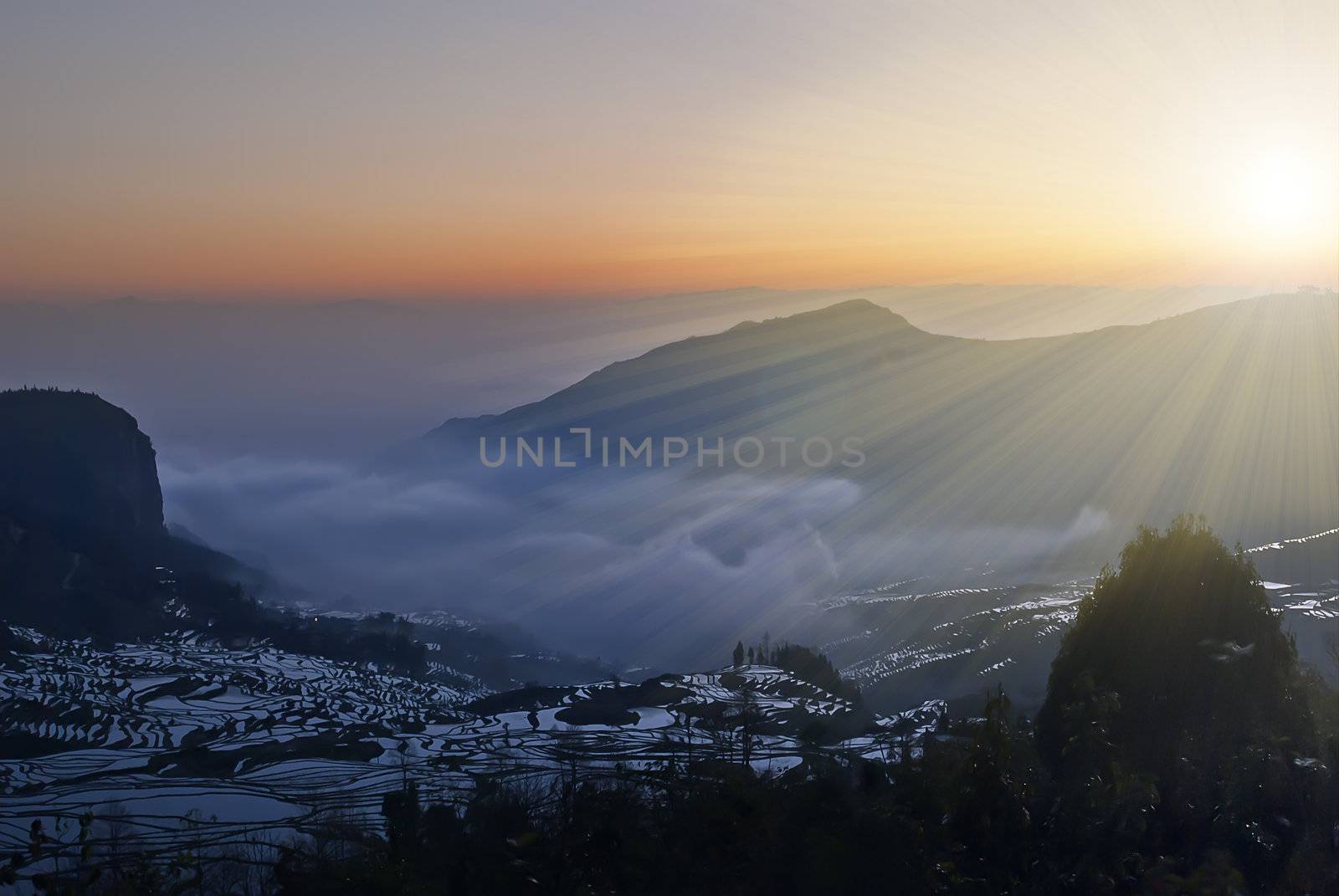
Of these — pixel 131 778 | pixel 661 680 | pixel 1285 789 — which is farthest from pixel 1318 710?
pixel 661 680

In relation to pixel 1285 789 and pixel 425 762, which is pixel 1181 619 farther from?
pixel 425 762

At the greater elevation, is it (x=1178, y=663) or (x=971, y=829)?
(x=971, y=829)

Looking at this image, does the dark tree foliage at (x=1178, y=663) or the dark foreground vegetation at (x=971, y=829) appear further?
the dark tree foliage at (x=1178, y=663)

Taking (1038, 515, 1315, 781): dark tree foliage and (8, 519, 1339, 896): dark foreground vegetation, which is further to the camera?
(1038, 515, 1315, 781): dark tree foliage

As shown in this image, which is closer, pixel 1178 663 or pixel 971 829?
pixel 971 829

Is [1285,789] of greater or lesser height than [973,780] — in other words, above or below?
below

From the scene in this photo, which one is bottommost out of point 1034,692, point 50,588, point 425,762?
point 1034,692

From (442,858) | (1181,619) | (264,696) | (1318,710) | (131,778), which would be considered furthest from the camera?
(264,696)

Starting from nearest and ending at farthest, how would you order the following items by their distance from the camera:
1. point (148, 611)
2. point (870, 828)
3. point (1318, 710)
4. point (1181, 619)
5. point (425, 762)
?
1. point (870, 828)
2. point (1318, 710)
3. point (1181, 619)
4. point (425, 762)
5. point (148, 611)
